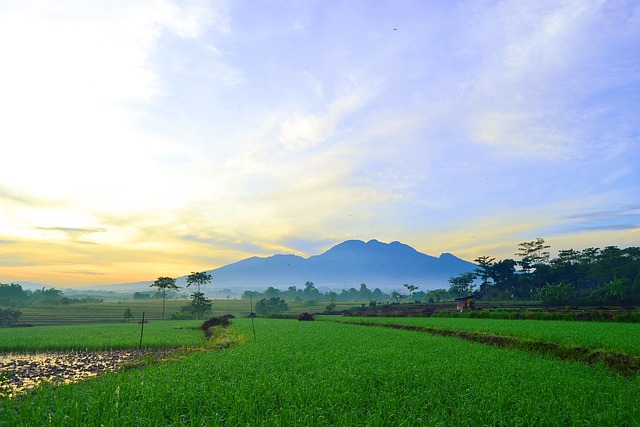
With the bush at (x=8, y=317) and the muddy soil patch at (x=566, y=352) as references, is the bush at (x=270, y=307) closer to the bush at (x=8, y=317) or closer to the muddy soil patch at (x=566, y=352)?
the bush at (x=8, y=317)

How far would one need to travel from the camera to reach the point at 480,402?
27.3 ft

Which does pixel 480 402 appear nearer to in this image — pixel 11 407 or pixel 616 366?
pixel 616 366

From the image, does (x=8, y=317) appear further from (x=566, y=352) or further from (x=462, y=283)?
(x=462, y=283)

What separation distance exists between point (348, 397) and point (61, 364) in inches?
716

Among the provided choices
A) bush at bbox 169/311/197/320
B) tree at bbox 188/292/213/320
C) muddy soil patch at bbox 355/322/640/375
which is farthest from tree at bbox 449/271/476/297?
muddy soil patch at bbox 355/322/640/375

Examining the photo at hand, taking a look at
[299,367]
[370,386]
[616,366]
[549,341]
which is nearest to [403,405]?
[370,386]

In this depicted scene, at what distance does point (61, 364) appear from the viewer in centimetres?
1892

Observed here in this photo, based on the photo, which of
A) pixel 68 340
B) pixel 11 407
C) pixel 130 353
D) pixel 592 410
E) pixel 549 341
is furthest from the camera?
pixel 68 340

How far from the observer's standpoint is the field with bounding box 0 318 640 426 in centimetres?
757

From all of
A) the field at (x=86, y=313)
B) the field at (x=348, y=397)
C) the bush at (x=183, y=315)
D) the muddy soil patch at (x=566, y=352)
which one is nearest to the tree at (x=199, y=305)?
the bush at (x=183, y=315)

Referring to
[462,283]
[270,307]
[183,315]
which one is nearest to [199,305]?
[183,315]

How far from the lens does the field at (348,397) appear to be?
7.57m

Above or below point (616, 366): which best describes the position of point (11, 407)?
above

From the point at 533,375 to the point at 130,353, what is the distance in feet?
72.4
